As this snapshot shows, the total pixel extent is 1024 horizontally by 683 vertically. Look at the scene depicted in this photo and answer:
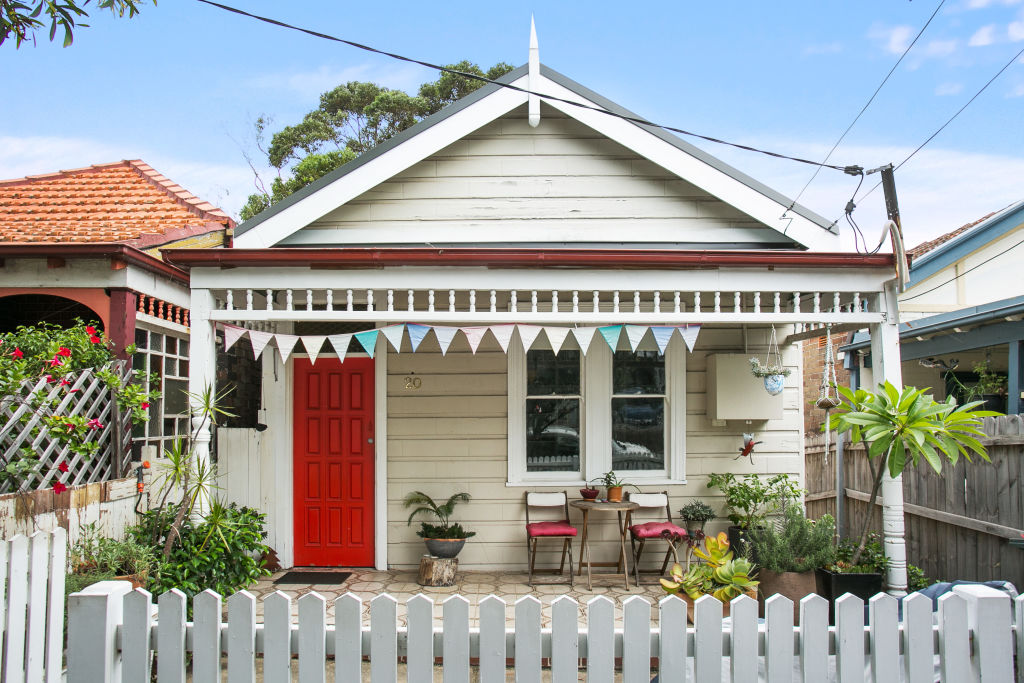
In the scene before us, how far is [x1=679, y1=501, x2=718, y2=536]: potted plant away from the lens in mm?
7164

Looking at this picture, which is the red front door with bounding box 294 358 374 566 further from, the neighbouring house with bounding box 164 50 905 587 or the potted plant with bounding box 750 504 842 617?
the potted plant with bounding box 750 504 842 617

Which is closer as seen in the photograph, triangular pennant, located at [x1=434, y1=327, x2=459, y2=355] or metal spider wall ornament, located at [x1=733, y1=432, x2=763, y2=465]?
triangular pennant, located at [x1=434, y1=327, x2=459, y2=355]

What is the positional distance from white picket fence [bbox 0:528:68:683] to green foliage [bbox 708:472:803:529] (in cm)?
576

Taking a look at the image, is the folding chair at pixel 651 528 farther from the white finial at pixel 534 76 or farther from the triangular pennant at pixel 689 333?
the white finial at pixel 534 76

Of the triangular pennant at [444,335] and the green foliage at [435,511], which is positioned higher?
the triangular pennant at [444,335]

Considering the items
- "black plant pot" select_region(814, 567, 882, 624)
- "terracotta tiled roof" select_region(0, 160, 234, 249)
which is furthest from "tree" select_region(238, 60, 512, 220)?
"black plant pot" select_region(814, 567, 882, 624)

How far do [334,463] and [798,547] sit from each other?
4.34m

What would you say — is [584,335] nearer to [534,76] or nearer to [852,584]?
[534,76]

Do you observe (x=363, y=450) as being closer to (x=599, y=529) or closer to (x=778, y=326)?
(x=599, y=529)

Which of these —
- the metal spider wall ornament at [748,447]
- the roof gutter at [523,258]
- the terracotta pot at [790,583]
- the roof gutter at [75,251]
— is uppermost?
the roof gutter at [75,251]

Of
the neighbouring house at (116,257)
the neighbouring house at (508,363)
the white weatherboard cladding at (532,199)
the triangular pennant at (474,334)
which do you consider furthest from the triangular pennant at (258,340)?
the white weatherboard cladding at (532,199)

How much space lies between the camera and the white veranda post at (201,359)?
571 centimetres

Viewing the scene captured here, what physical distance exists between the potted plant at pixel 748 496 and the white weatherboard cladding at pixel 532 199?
7.84 feet

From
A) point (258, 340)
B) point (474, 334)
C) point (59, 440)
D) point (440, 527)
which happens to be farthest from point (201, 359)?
point (440, 527)
